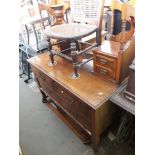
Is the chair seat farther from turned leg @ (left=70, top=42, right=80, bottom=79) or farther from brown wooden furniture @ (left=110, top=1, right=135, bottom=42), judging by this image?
brown wooden furniture @ (left=110, top=1, right=135, bottom=42)

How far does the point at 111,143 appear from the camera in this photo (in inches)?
50.4

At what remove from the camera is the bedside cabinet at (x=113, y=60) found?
0.94 m

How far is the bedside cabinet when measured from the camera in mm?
939

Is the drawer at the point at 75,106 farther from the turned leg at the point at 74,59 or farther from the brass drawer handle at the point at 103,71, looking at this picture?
the brass drawer handle at the point at 103,71

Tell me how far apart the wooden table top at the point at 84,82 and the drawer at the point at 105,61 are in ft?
0.36

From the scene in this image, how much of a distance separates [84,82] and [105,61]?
0.21 metres

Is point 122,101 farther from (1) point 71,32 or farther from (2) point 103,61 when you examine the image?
(1) point 71,32

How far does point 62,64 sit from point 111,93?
1.79 feet

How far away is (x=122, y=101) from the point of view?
0.89 meters

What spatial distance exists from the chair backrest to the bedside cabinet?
8.3 inches

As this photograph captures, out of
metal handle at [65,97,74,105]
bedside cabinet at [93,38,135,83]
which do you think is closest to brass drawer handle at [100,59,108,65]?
bedside cabinet at [93,38,135,83]

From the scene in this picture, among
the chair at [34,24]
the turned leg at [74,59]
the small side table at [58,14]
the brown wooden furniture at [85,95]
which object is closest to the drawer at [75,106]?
the brown wooden furniture at [85,95]
